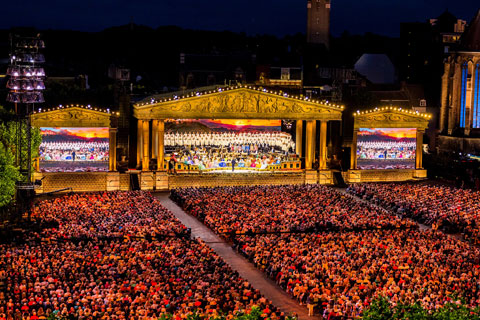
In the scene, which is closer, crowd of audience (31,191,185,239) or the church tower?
crowd of audience (31,191,185,239)

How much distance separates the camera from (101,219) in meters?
32.2

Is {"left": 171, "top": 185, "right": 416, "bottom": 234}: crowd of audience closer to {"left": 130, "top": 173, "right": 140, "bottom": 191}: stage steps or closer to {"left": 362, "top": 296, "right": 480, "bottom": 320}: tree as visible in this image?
{"left": 130, "top": 173, "right": 140, "bottom": 191}: stage steps

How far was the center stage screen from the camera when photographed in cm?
4872

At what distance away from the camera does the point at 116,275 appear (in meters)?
23.8

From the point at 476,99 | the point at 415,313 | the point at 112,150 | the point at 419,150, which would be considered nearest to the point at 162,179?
the point at 112,150

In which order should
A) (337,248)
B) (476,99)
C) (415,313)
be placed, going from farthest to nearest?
1. (476,99)
2. (337,248)
3. (415,313)

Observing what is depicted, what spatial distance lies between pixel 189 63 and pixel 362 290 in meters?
66.2

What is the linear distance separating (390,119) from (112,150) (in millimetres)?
19022

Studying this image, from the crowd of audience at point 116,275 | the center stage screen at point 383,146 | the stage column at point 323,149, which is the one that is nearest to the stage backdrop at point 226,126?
the stage column at point 323,149

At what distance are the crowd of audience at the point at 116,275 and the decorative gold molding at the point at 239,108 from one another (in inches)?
522

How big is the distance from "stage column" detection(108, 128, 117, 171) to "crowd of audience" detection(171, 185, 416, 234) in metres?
5.07

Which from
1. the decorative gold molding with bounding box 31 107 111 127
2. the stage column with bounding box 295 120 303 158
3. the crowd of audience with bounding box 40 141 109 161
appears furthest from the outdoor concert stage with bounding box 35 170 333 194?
the stage column with bounding box 295 120 303 158

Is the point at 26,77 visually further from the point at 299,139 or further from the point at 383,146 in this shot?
the point at 383,146

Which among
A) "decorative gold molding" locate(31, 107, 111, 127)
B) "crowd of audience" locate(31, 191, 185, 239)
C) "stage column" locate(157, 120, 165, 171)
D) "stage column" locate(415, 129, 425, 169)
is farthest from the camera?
"stage column" locate(415, 129, 425, 169)
